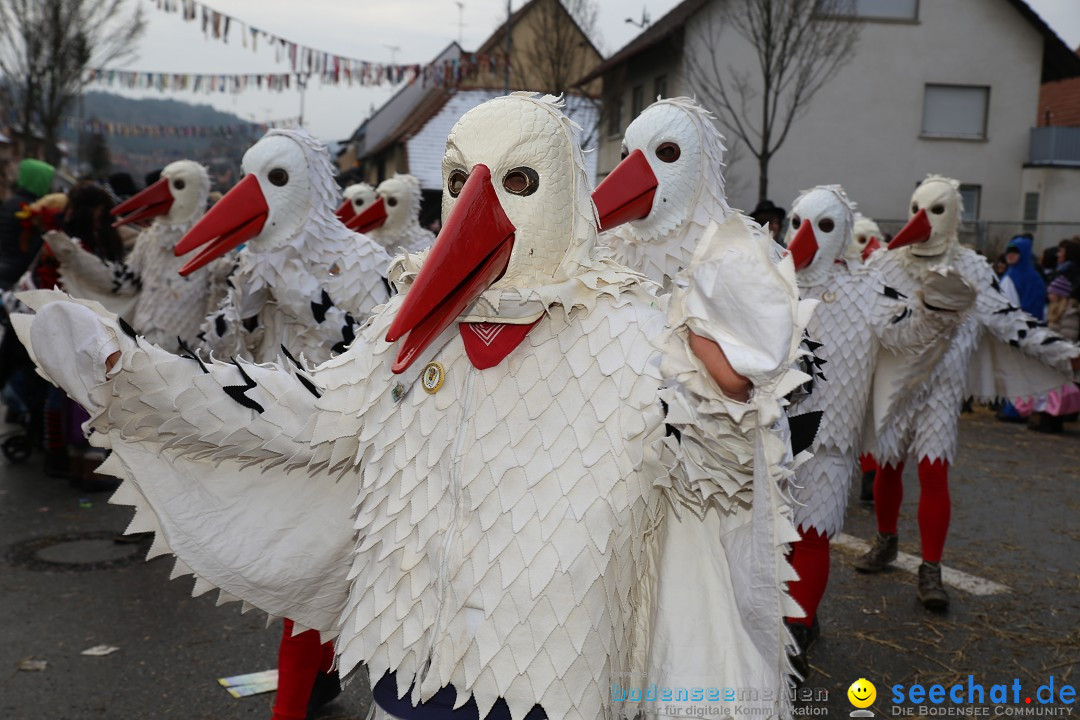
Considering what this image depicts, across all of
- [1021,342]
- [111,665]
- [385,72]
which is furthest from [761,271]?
[385,72]

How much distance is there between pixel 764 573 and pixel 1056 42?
21196 mm

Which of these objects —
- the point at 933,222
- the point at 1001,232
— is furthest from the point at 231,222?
the point at 1001,232

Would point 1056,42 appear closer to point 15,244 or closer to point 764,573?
point 15,244

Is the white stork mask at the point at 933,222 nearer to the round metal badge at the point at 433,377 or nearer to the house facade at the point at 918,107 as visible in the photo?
the round metal badge at the point at 433,377

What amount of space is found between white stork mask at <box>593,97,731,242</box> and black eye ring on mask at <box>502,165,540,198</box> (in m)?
1.35

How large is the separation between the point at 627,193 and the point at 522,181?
4.52ft

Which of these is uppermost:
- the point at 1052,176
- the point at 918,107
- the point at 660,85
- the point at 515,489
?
the point at 660,85

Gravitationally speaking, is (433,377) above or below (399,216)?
below

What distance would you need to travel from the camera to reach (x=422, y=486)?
172cm

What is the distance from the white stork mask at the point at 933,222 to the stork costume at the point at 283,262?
8.70 ft

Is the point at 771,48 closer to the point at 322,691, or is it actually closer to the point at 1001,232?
the point at 1001,232

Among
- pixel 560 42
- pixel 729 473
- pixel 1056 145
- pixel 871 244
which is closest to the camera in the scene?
pixel 729 473

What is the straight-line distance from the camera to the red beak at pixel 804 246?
3711 millimetres

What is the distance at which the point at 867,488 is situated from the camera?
6375mm
